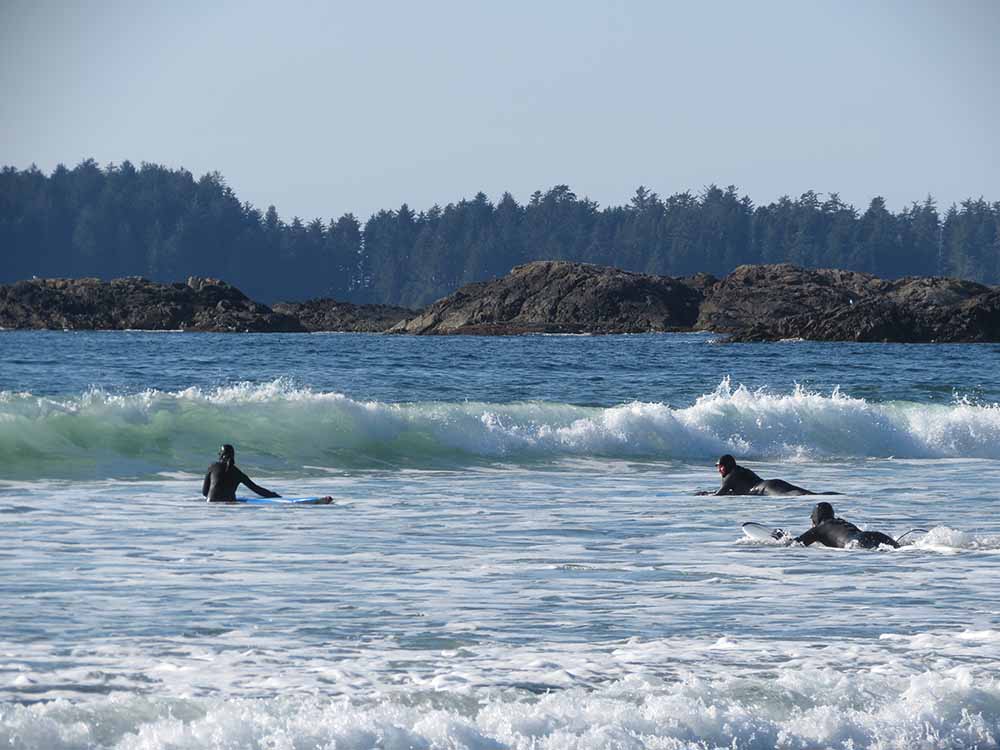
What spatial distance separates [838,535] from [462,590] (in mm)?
4553

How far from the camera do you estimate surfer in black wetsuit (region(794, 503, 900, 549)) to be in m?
14.2

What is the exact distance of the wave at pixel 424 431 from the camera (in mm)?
23828

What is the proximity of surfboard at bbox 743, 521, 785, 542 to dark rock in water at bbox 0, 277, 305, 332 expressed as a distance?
105438 mm

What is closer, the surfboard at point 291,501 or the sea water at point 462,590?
the sea water at point 462,590

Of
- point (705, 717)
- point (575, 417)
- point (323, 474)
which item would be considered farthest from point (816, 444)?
point (705, 717)

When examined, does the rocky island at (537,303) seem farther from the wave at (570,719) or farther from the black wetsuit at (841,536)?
the wave at (570,719)

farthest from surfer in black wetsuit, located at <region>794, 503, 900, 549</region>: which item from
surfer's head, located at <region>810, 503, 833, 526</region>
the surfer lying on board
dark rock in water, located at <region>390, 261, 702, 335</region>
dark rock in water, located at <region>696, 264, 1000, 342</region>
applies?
dark rock in water, located at <region>390, 261, 702, 335</region>

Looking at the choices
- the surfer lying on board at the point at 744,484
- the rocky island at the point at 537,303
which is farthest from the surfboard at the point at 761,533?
the rocky island at the point at 537,303

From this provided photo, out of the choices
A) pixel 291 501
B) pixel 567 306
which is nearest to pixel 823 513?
pixel 291 501

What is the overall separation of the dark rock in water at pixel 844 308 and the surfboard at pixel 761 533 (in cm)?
7288

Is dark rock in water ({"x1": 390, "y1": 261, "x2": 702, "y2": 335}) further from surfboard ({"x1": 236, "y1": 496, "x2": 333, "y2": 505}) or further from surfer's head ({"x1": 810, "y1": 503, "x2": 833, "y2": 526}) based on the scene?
surfer's head ({"x1": 810, "y1": 503, "x2": 833, "y2": 526})

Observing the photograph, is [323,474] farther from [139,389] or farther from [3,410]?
[139,389]

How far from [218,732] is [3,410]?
18.5 metres

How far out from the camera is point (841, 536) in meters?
14.3
